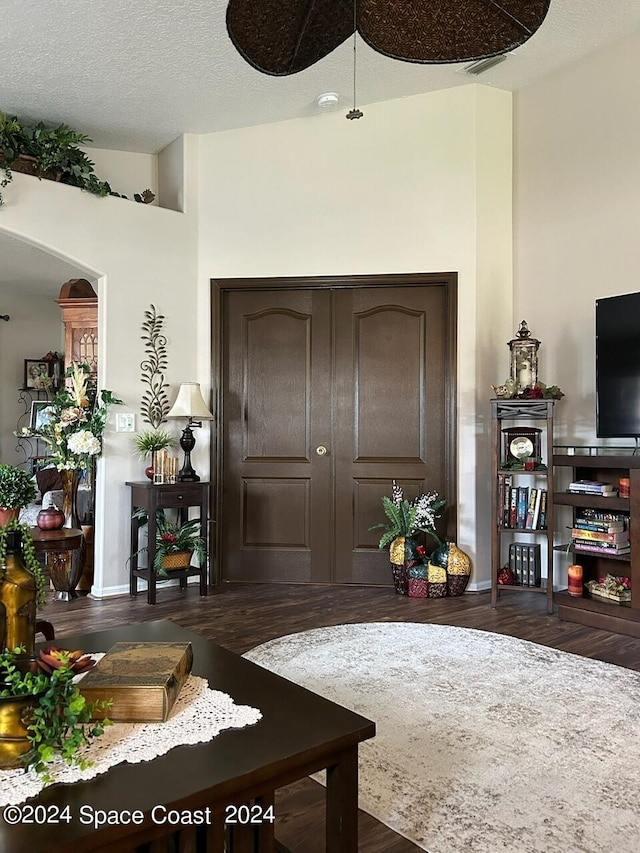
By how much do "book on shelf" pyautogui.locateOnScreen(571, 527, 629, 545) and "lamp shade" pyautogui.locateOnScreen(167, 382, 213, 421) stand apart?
247 cm

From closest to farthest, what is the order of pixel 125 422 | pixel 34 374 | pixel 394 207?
1. pixel 125 422
2. pixel 394 207
3. pixel 34 374

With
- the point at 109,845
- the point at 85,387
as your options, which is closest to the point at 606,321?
the point at 85,387

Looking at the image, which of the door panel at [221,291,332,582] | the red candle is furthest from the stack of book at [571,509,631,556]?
the door panel at [221,291,332,582]

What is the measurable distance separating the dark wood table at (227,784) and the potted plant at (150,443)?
10.4ft

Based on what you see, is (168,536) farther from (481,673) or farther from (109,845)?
(109,845)

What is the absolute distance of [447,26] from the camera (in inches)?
74.4

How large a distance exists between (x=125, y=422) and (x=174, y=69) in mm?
2256

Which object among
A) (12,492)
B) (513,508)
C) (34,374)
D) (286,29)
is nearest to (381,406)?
(513,508)

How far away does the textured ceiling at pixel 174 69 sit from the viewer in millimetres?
3732

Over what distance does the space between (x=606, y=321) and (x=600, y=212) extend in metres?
0.90

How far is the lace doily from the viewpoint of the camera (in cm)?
123

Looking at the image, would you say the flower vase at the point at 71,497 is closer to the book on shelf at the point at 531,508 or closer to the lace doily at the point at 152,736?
the book on shelf at the point at 531,508

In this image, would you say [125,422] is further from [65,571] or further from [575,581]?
[575,581]

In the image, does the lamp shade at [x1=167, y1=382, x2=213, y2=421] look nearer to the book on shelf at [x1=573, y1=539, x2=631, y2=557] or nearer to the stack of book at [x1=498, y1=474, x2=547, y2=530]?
the stack of book at [x1=498, y1=474, x2=547, y2=530]
